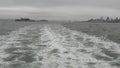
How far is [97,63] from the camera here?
29.9ft

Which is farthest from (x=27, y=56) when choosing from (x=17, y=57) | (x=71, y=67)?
(x=71, y=67)

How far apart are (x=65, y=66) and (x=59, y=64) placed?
37 cm

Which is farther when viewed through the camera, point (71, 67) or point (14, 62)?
point (14, 62)

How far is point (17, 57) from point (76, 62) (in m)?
3.00

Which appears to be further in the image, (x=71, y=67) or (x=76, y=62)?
(x=76, y=62)

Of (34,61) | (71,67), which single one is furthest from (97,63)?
(34,61)

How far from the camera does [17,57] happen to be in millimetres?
10273

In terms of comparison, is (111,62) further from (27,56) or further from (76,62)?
(27,56)

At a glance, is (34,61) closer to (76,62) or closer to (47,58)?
(47,58)

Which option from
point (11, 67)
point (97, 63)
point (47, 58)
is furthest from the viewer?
point (47, 58)

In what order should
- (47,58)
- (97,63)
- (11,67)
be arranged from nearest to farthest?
(11,67) < (97,63) < (47,58)

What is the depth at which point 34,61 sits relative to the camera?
9.41m

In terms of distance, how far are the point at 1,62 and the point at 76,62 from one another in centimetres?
331

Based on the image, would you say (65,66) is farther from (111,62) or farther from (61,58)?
(111,62)
